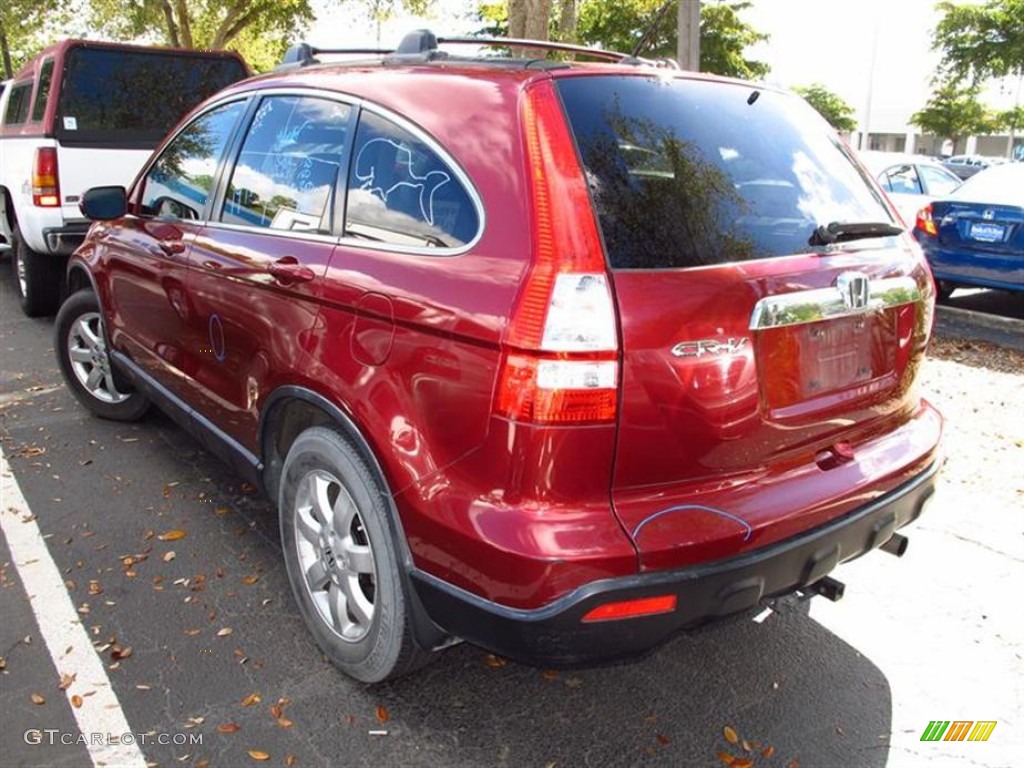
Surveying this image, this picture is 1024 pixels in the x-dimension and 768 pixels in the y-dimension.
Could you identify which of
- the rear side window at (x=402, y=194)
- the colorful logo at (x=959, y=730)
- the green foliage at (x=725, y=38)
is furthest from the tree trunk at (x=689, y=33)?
the green foliage at (x=725, y=38)

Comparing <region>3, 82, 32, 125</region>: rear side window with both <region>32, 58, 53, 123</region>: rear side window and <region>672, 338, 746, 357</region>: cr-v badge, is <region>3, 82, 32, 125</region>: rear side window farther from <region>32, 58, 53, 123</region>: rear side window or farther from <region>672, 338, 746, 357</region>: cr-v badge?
<region>672, 338, 746, 357</region>: cr-v badge

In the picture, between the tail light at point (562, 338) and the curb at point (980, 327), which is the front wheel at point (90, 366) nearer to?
the tail light at point (562, 338)

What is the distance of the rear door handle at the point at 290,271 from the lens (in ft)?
8.60

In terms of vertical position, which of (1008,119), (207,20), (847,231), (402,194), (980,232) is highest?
(207,20)

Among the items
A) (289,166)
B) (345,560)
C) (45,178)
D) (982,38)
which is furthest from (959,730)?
(982,38)

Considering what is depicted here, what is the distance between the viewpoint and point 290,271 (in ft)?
8.82

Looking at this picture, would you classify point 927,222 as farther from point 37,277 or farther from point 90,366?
point 37,277

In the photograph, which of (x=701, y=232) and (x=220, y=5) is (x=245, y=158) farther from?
(x=220, y=5)

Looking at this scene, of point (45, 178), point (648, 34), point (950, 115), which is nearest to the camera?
point (648, 34)

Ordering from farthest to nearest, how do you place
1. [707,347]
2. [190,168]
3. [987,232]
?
[987,232] → [190,168] → [707,347]

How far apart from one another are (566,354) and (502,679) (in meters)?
1.33

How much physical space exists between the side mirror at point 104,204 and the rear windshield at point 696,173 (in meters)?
2.73

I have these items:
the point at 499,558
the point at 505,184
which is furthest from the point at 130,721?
the point at 505,184

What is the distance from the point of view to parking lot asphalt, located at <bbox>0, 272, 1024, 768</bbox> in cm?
247
